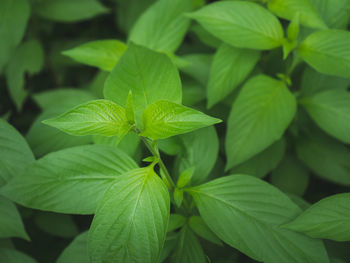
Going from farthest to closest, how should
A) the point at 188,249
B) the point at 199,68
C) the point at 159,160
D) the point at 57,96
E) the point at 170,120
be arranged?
1. the point at 57,96
2. the point at 199,68
3. the point at 188,249
4. the point at 159,160
5. the point at 170,120

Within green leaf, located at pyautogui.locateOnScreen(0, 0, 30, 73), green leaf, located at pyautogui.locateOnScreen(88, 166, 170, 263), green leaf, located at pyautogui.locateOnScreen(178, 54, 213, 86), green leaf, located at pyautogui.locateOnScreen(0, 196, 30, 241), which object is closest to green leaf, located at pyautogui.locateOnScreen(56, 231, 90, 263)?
green leaf, located at pyautogui.locateOnScreen(0, 196, 30, 241)

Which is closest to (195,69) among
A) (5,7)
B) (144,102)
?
(144,102)

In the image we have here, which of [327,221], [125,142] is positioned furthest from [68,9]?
[327,221]

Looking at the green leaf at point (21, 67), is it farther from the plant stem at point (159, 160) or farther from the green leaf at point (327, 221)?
the green leaf at point (327, 221)

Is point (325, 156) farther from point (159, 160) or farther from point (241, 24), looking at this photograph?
point (159, 160)

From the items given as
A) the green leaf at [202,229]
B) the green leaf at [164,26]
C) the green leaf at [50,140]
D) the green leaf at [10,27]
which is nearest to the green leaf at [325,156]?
the green leaf at [202,229]

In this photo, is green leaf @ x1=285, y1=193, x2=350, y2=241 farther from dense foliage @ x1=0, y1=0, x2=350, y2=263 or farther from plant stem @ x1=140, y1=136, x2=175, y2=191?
plant stem @ x1=140, y1=136, x2=175, y2=191
